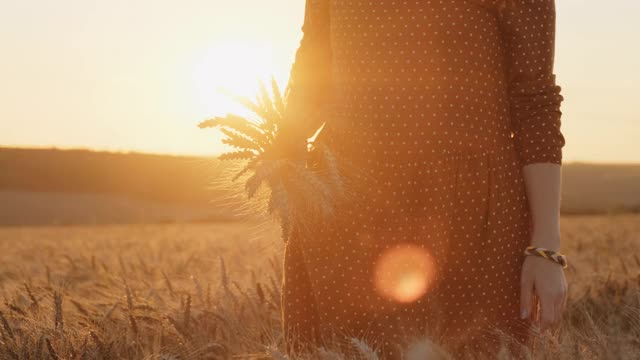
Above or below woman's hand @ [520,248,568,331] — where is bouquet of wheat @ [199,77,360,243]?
above

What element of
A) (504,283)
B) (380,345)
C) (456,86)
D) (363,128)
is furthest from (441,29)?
(380,345)

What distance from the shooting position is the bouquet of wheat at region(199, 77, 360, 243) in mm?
2016

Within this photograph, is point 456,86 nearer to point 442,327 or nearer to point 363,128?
point 363,128

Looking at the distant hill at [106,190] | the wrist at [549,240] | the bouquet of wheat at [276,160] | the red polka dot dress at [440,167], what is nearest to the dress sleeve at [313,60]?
the red polka dot dress at [440,167]

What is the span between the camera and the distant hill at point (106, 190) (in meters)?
28.2

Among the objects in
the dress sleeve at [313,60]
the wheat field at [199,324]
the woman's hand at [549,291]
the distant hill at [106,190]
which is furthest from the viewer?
the distant hill at [106,190]

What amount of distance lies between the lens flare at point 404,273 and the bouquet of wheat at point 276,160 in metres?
0.26

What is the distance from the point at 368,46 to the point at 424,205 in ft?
1.56

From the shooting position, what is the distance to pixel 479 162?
2.23 meters

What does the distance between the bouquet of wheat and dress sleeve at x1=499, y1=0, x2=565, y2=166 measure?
1.85ft

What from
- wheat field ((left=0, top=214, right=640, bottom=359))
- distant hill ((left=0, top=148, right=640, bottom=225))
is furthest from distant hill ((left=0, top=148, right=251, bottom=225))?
wheat field ((left=0, top=214, right=640, bottom=359))

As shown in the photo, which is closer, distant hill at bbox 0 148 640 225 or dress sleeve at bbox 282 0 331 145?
dress sleeve at bbox 282 0 331 145

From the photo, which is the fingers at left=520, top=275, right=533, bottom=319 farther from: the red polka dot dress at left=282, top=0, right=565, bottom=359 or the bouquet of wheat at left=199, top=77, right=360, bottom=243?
the bouquet of wheat at left=199, top=77, right=360, bottom=243

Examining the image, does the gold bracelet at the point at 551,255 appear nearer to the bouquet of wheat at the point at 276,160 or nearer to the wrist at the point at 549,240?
the wrist at the point at 549,240
